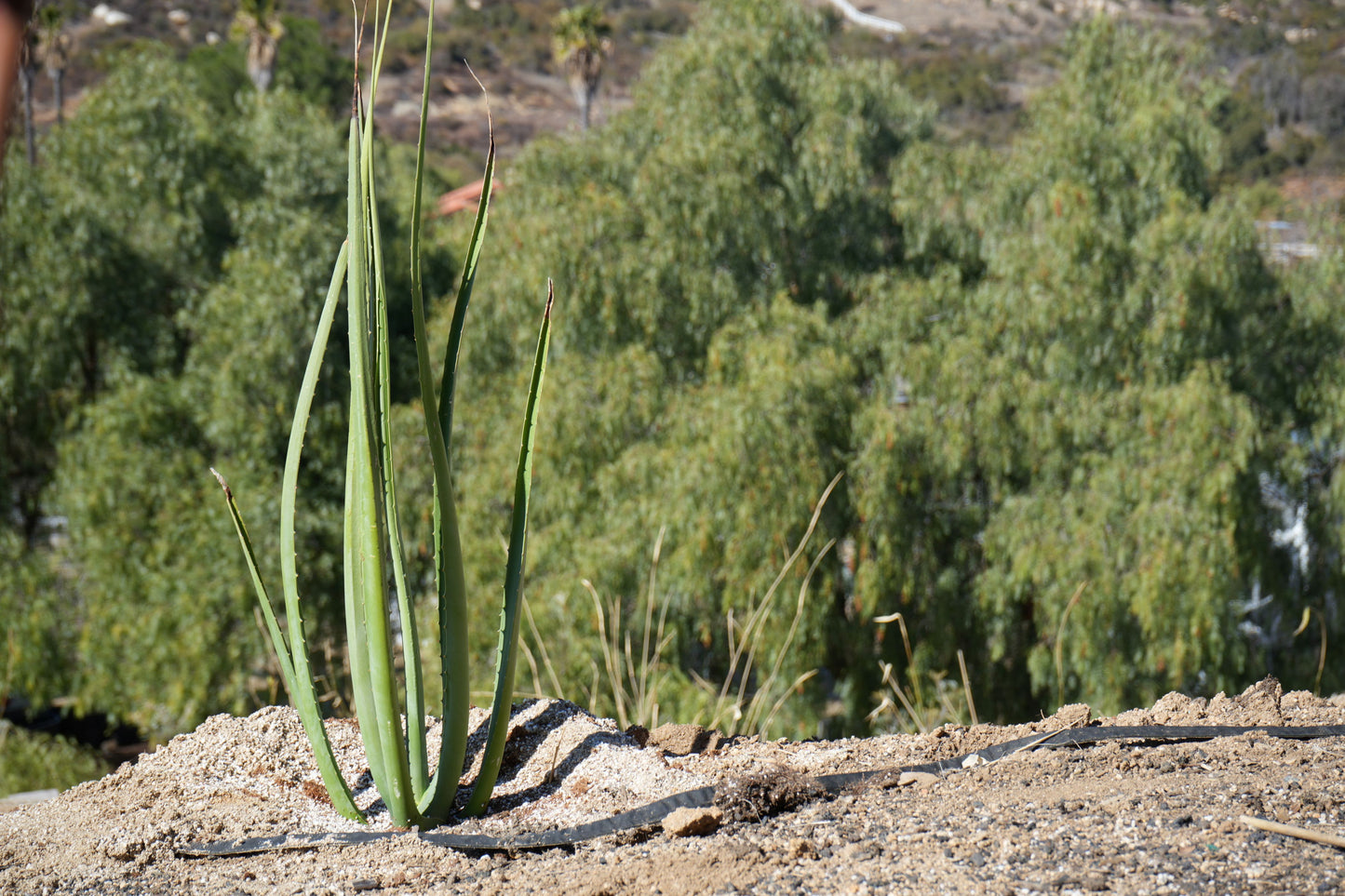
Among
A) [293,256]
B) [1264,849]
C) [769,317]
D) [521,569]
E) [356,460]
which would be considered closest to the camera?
[1264,849]

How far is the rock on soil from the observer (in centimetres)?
162

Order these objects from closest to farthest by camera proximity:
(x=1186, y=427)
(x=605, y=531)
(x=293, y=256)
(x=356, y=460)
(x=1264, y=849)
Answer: (x=1264, y=849) < (x=356, y=460) < (x=1186, y=427) < (x=605, y=531) < (x=293, y=256)

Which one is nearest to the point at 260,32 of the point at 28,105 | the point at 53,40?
the point at 53,40

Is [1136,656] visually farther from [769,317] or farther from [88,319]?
[88,319]

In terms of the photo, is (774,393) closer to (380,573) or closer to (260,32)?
(380,573)

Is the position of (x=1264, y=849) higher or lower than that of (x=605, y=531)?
higher

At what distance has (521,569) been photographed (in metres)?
2.37

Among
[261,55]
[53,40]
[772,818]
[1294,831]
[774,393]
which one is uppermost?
[53,40]

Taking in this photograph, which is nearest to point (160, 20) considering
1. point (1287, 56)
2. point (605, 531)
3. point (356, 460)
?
point (1287, 56)

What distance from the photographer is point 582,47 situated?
983 inches

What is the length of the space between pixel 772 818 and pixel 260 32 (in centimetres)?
2520

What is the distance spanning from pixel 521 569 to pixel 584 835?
0.61 m

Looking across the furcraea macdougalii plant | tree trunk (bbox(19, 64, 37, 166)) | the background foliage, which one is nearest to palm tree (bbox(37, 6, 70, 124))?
tree trunk (bbox(19, 64, 37, 166))

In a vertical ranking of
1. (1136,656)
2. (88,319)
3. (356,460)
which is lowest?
(1136,656)
